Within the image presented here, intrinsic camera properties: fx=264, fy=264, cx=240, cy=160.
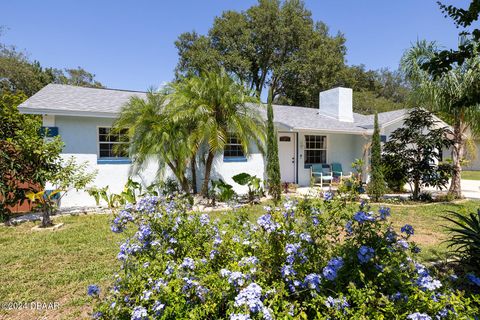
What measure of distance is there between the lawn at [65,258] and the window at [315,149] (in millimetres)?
6367

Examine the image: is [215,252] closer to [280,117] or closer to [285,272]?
[285,272]

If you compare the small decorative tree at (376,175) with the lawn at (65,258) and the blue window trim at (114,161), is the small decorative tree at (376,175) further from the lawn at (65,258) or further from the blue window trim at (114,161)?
the blue window trim at (114,161)

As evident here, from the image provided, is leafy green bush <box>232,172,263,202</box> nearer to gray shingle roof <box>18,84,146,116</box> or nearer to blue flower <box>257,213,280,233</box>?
gray shingle roof <box>18,84,146,116</box>

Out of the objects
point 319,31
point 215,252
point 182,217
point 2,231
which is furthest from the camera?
point 319,31

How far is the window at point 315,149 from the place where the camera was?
14031 millimetres

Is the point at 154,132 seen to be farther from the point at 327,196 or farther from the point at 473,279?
the point at 473,279

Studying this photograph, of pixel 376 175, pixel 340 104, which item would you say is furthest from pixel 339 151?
pixel 376 175

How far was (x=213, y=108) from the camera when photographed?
9039 mm

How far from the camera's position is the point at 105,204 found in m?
9.75

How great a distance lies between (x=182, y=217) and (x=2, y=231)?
6.56 meters

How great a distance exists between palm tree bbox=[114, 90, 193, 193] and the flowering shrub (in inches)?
222

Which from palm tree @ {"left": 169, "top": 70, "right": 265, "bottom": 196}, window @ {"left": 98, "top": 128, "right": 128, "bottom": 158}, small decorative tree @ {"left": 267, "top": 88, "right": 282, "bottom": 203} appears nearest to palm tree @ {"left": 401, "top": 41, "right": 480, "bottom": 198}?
small decorative tree @ {"left": 267, "top": 88, "right": 282, "bottom": 203}

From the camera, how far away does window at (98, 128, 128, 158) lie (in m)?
9.66

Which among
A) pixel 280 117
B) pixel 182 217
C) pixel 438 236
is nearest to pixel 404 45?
pixel 280 117
